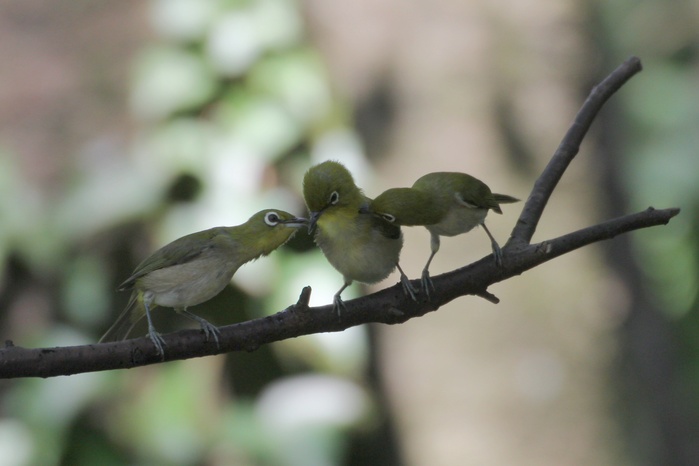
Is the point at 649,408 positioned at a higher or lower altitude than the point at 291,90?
lower

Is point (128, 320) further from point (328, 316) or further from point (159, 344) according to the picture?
point (328, 316)

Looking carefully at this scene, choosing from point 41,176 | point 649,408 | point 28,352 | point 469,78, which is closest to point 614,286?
point 649,408

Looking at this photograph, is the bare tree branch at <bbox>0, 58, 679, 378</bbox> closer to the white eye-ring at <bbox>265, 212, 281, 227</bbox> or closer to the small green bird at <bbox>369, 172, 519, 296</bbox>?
the small green bird at <bbox>369, 172, 519, 296</bbox>

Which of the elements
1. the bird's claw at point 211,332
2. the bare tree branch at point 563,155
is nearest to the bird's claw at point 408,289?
the bare tree branch at point 563,155

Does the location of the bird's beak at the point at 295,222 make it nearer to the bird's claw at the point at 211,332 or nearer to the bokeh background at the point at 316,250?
the bird's claw at the point at 211,332

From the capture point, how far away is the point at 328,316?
6.75 ft

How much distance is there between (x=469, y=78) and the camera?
532 centimetres

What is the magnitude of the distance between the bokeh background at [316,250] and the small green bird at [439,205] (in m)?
2.05

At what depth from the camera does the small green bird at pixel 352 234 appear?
220cm

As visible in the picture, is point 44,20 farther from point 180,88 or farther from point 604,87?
point 604,87

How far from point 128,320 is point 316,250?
7.79 ft

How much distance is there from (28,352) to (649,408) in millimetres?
4759

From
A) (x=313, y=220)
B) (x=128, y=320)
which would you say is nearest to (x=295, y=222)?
(x=313, y=220)

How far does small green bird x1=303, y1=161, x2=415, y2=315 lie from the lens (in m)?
2.20
